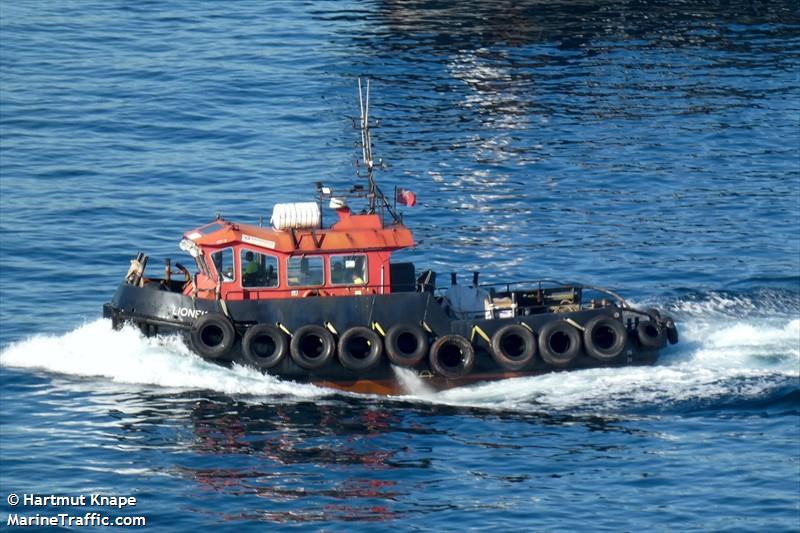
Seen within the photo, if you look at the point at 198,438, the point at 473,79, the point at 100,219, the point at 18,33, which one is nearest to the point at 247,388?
the point at 198,438

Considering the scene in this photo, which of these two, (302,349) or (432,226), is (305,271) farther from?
(432,226)

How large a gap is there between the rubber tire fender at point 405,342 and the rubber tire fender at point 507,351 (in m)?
1.45

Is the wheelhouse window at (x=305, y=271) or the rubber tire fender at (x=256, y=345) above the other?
the wheelhouse window at (x=305, y=271)

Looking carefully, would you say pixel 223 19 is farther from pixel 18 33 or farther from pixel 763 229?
pixel 763 229

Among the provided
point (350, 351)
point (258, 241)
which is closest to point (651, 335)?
point (350, 351)

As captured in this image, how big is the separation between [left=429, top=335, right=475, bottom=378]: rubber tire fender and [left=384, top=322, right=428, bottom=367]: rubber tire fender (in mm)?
225

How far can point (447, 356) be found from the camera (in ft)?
102

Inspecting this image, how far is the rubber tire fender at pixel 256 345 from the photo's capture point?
1204 inches

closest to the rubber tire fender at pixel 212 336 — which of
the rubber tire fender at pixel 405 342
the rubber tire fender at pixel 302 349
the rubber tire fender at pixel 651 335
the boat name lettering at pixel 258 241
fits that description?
the rubber tire fender at pixel 302 349

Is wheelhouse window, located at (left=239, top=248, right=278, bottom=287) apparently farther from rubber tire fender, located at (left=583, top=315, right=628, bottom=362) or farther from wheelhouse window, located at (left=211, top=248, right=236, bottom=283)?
rubber tire fender, located at (left=583, top=315, right=628, bottom=362)

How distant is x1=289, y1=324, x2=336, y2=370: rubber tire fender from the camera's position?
30.6 meters

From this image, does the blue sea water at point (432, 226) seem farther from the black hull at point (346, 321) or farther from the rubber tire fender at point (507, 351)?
the rubber tire fender at point (507, 351)

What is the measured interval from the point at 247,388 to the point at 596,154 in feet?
66.9

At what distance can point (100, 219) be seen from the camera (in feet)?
139
